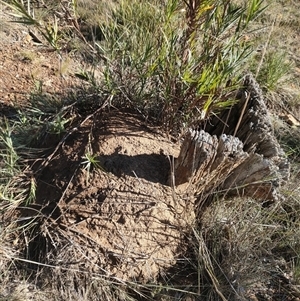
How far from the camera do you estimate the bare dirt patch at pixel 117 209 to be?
2010 mm

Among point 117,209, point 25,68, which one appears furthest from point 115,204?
point 25,68

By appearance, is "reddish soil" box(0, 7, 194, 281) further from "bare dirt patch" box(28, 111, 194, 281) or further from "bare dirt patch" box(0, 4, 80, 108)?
"bare dirt patch" box(0, 4, 80, 108)

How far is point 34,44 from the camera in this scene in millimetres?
3500

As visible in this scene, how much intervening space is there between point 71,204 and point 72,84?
4.47ft

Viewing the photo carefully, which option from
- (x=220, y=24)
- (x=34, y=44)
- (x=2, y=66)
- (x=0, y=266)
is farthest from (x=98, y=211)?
(x=34, y=44)

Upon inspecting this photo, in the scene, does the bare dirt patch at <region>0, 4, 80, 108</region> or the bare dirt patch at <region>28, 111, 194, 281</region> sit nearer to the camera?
the bare dirt patch at <region>28, 111, 194, 281</region>

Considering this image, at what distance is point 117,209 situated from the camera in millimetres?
2047

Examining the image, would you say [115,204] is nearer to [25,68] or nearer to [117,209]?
[117,209]

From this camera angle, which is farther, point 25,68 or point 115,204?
point 25,68

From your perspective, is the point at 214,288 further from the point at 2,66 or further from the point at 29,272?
the point at 2,66

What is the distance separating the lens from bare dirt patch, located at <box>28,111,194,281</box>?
6.59ft

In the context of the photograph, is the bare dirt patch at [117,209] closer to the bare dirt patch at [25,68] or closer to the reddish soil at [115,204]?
the reddish soil at [115,204]

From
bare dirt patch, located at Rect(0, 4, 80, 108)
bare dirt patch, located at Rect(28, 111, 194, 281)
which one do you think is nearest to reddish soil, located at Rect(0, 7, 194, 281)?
bare dirt patch, located at Rect(28, 111, 194, 281)

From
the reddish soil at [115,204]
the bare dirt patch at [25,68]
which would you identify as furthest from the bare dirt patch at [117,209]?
the bare dirt patch at [25,68]
